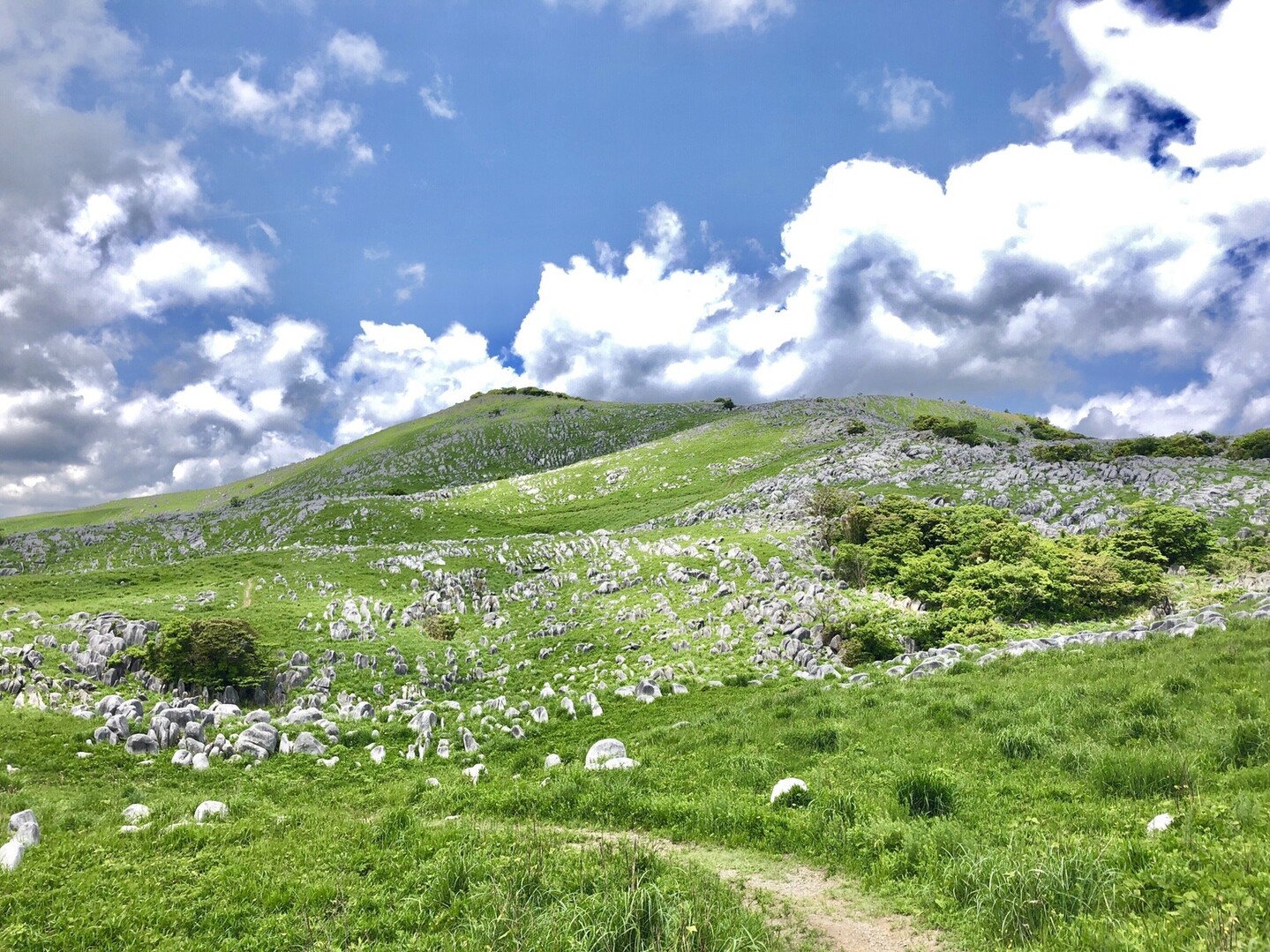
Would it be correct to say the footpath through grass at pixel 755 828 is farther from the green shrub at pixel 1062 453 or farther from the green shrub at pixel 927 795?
the green shrub at pixel 1062 453

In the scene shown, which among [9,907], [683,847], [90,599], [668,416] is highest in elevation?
[668,416]

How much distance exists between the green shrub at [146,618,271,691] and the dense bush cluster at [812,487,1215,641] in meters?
29.7

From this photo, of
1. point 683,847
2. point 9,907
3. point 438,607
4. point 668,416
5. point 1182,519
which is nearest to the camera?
point 9,907

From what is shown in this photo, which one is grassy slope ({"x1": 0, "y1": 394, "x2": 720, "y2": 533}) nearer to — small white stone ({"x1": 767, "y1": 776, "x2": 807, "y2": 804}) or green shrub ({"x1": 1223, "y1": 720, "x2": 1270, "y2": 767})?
small white stone ({"x1": 767, "y1": 776, "x2": 807, "y2": 804})

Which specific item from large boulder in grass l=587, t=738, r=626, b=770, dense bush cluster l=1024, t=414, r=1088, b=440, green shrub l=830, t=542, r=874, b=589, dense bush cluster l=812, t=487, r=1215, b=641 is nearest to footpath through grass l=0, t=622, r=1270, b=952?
large boulder in grass l=587, t=738, r=626, b=770

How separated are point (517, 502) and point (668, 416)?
87024mm

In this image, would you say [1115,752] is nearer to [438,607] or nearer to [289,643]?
[289,643]

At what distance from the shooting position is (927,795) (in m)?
11.1

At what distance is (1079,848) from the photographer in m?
8.06

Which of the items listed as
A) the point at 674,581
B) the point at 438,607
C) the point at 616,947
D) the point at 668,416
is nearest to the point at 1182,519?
the point at 674,581

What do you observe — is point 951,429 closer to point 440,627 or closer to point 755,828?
point 440,627

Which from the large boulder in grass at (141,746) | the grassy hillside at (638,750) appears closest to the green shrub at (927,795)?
the grassy hillside at (638,750)

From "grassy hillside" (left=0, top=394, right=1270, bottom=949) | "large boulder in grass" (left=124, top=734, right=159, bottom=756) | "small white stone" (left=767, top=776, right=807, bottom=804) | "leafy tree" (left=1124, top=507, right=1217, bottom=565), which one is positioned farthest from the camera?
"leafy tree" (left=1124, top=507, right=1217, bottom=565)

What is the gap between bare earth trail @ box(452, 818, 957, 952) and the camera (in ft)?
25.2
